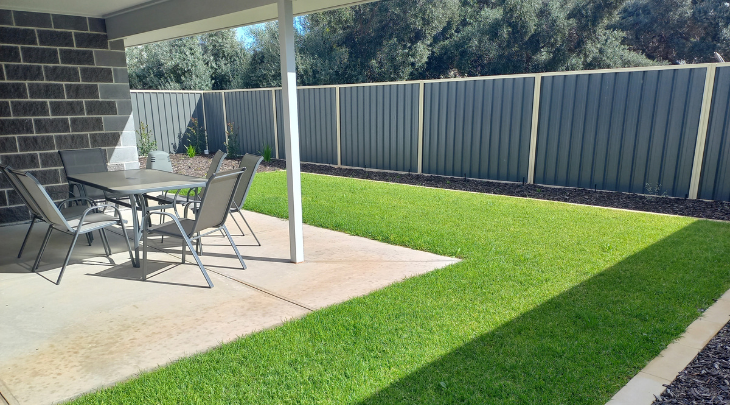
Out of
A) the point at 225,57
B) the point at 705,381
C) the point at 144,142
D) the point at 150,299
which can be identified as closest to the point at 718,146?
the point at 705,381

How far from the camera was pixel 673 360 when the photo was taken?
274 cm

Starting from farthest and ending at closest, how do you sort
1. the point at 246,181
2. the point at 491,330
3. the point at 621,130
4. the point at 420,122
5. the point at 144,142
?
the point at 144,142, the point at 420,122, the point at 621,130, the point at 246,181, the point at 491,330

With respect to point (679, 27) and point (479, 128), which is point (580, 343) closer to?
point (479, 128)

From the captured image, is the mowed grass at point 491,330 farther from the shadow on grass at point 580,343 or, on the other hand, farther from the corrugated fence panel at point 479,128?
the corrugated fence panel at point 479,128

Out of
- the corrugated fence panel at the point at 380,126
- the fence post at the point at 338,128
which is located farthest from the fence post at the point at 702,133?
the fence post at the point at 338,128

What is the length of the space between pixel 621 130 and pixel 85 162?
7212mm

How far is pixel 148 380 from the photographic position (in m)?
2.57

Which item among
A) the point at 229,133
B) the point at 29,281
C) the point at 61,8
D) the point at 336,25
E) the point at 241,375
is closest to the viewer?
the point at 241,375

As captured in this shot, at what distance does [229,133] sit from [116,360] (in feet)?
37.1

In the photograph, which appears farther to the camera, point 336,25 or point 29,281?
point 336,25

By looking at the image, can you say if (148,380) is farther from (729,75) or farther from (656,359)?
(729,75)

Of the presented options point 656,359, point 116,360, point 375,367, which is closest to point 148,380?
point 116,360

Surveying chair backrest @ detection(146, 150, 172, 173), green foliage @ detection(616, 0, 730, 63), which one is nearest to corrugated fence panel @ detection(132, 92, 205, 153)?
chair backrest @ detection(146, 150, 172, 173)

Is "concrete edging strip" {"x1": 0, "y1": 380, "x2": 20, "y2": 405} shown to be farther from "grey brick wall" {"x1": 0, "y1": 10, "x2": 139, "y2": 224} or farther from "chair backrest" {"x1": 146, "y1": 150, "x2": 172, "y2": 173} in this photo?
"grey brick wall" {"x1": 0, "y1": 10, "x2": 139, "y2": 224}
